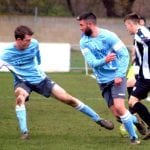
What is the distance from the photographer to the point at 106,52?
9438mm

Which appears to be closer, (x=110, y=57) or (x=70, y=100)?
A: (x=110, y=57)

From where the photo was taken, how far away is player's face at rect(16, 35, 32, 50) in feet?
32.2

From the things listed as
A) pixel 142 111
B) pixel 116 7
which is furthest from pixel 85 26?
pixel 116 7

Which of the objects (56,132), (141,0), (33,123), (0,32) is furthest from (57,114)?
(141,0)

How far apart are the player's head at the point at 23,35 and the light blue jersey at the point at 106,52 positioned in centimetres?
86

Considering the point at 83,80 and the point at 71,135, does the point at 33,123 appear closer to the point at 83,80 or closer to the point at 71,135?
the point at 71,135

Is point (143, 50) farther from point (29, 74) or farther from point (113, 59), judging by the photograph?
point (29, 74)

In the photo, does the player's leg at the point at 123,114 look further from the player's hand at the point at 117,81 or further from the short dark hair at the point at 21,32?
the short dark hair at the point at 21,32

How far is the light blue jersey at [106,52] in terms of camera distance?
932 cm

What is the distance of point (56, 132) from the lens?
34.9 ft

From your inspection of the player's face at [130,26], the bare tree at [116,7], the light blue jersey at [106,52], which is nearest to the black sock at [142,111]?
the light blue jersey at [106,52]

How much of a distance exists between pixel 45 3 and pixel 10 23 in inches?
383

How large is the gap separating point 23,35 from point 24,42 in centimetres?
13

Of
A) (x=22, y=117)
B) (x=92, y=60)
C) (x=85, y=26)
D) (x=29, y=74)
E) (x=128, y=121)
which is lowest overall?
(x=22, y=117)
